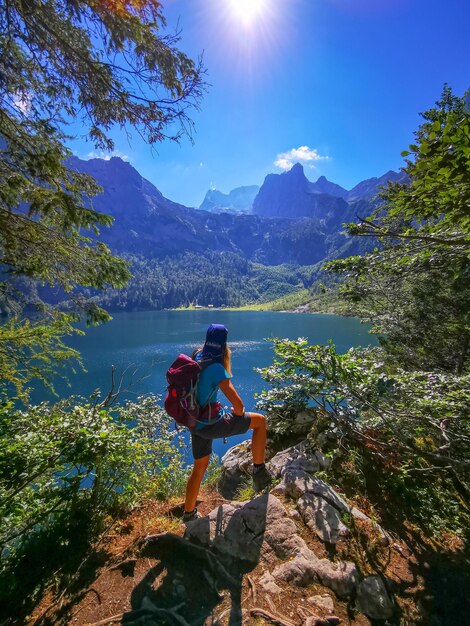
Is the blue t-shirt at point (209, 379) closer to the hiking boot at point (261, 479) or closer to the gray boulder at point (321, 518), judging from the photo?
A: the hiking boot at point (261, 479)

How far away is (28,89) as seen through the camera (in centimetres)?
452

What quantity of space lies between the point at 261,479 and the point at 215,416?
1.53 metres

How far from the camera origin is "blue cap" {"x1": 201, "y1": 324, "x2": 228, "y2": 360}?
12.1 ft

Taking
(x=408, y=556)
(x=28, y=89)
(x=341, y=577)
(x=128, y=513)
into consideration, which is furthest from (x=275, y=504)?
(x=28, y=89)

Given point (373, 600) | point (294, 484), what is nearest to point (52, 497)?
point (294, 484)

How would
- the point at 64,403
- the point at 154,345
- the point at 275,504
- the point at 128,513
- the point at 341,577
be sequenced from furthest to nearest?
the point at 154,345 → the point at 64,403 → the point at 128,513 → the point at 275,504 → the point at 341,577

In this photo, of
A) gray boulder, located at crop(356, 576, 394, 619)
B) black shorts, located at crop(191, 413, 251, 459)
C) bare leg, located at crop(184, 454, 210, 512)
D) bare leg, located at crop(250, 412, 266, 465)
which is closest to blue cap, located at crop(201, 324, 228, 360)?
black shorts, located at crop(191, 413, 251, 459)

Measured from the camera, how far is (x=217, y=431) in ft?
12.5

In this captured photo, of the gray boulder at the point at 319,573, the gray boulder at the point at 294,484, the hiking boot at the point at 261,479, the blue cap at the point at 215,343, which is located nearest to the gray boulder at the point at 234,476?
the hiking boot at the point at 261,479

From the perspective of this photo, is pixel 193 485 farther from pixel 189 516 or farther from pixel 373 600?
pixel 373 600

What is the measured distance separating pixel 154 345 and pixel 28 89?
69916mm

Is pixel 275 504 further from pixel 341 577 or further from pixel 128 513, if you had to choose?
pixel 128 513

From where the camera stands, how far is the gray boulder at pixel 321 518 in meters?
3.43

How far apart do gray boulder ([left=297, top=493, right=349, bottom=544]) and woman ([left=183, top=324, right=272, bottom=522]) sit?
38.3 inches
